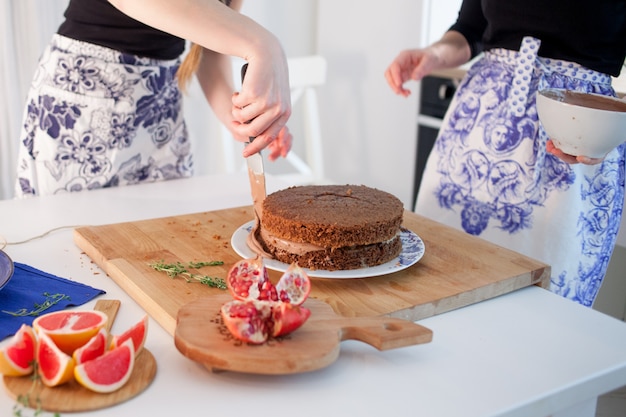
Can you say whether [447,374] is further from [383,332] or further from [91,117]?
[91,117]

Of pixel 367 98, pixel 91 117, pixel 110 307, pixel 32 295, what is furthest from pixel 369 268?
pixel 367 98

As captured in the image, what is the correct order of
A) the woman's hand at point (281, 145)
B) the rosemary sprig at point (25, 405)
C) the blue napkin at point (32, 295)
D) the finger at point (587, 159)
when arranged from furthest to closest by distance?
the woman's hand at point (281, 145) → the finger at point (587, 159) → the blue napkin at point (32, 295) → the rosemary sprig at point (25, 405)

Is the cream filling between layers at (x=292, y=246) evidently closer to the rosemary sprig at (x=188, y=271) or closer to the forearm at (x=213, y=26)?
the rosemary sprig at (x=188, y=271)

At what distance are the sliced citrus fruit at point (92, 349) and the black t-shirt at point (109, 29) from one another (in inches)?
36.1

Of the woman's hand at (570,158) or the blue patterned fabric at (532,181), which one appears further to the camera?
the blue patterned fabric at (532,181)

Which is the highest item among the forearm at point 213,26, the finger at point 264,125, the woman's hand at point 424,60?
the forearm at point 213,26

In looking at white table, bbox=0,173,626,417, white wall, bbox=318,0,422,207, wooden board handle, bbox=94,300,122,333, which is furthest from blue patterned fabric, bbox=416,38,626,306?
white wall, bbox=318,0,422,207

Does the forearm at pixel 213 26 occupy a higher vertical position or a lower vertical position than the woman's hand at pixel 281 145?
higher

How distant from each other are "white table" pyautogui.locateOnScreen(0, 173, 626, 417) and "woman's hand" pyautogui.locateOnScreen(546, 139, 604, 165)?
0.86ft

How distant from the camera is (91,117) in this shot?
1.64m

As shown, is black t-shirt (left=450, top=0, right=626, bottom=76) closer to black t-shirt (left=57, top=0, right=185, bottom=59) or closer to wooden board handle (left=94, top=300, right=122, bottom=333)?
black t-shirt (left=57, top=0, right=185, bottom=59)

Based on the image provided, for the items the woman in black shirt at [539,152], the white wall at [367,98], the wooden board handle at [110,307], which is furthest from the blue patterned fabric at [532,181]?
the white wall at [367,98]

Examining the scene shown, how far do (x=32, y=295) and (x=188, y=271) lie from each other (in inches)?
9.4

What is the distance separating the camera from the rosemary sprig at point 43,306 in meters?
1.01
